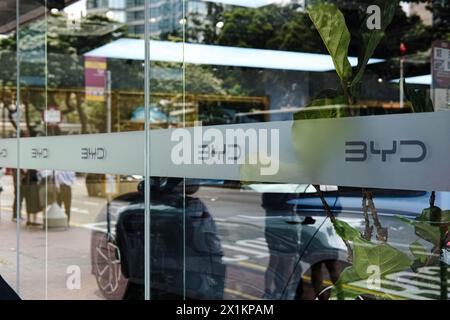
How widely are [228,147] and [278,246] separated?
181 cm

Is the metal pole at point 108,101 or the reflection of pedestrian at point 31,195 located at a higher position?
the metal pole at point 108,101

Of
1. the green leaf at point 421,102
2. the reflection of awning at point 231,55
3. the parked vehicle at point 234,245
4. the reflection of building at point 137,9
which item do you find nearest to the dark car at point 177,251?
the parked vehicle at point 234,245

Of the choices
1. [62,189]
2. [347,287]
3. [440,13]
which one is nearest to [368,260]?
[347,287]

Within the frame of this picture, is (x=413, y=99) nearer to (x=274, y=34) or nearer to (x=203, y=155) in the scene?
(x=203, y=155)

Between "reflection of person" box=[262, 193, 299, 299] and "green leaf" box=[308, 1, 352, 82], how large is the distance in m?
1.70

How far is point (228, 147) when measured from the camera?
208 centimetres

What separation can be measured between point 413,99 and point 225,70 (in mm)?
7887

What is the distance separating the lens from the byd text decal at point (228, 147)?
1893 millimetres

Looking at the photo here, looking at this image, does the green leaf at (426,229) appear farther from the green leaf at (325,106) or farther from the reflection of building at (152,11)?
the reflection of building at (152,11)

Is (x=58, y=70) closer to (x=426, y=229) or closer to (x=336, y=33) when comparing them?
(x=336, y=33)

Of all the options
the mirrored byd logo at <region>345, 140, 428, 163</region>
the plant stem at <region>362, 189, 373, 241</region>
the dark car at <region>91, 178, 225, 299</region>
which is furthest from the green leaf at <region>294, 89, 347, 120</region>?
the dark car at <region>91, 178, 225, 299</region>

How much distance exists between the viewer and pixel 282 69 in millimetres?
9516

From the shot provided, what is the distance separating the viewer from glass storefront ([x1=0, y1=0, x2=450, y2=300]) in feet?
5.35

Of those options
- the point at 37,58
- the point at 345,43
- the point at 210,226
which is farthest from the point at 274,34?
the point at 345,43
